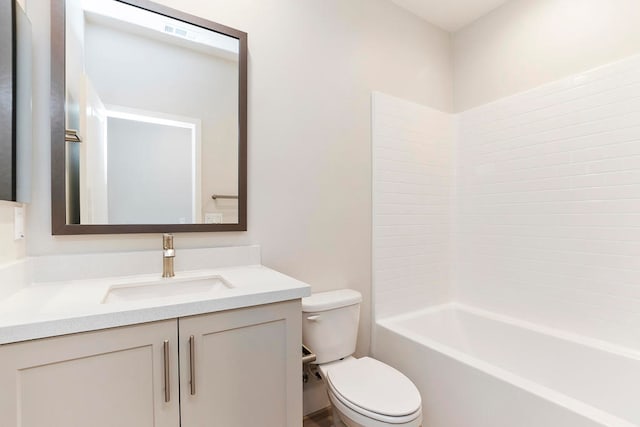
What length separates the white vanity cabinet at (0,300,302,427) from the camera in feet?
2.55

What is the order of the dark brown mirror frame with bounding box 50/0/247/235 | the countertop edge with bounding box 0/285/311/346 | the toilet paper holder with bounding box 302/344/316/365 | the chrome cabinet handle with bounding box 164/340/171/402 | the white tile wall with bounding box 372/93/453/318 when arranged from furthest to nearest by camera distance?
the white tile wall with bounding box 372/93/453/318 < the toilet paper holder with bounding box 302/344/316/365 < the dark brown mirror frame with bounding box 50/0/247/235 < the chrome cabinet handle with bounding box 164/340/171/402 < the countertop edge with bounding box 0/285/311/346

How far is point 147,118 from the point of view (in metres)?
1.39

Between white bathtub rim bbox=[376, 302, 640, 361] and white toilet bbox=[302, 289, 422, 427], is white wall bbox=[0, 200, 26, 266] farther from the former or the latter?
white bathtub rim bbox=[376, 302, 640, 361]

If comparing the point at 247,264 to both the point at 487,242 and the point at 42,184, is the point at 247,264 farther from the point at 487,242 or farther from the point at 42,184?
the point at 487,242

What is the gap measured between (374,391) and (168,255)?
1068 mm

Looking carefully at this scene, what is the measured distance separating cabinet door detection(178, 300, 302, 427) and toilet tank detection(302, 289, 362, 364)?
0.47m

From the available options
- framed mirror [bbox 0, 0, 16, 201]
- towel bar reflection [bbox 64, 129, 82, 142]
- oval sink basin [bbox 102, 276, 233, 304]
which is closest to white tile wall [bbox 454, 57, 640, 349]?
oval sink basin [bbox 102, 276, 233, 304]

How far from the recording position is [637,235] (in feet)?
5.15

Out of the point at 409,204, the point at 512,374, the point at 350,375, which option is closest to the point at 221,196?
the point at 350,375

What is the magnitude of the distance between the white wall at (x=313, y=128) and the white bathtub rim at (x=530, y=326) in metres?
0.33

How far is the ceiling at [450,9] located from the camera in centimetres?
213

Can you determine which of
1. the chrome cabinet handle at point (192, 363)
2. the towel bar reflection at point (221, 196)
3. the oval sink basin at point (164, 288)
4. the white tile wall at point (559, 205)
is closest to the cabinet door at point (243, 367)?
the chrome cabinet handle at point (192, 363)

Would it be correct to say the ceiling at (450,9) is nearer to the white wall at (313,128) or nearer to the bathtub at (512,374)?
the white wall at (313,128)

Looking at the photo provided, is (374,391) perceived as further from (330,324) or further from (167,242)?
(167,242)
